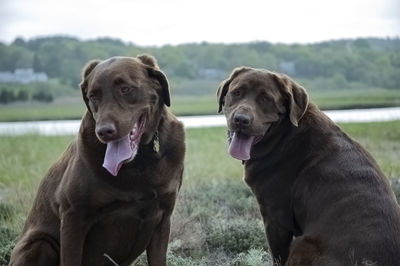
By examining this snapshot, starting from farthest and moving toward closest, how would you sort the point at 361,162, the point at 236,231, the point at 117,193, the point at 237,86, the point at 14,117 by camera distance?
the point at 14,117, the point at 236,231, the point at 237,86, the point at 361,162, the point at 117,193

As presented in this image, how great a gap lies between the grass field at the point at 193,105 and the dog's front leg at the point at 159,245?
3303 centimetres

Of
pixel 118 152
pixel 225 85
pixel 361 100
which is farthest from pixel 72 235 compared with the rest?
pixel 361 100

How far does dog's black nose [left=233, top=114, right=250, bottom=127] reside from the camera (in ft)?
18.6

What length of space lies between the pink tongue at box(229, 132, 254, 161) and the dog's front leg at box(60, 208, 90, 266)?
1.39 m

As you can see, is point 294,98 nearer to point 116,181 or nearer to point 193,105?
point 116,181

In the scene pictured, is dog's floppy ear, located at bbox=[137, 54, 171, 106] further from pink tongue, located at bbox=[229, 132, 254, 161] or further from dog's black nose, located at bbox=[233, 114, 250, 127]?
pink tongue, located at bbox=[229, 132, 254, 161]

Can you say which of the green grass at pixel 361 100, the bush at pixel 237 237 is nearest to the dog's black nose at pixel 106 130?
the bush at pixel 237 237

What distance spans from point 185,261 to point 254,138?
1.62m

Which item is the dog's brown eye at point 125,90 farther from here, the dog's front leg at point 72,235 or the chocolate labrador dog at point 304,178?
the chocolate labrador dog at point 304,178

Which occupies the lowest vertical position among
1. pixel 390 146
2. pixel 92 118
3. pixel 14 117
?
pixel 14 117

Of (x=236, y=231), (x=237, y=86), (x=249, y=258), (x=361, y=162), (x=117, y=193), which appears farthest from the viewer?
(x=236, y=231)

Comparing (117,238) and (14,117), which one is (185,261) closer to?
(117,238)

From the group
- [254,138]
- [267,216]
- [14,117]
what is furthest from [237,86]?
[14,117]

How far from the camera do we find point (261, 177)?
19.4 ft
